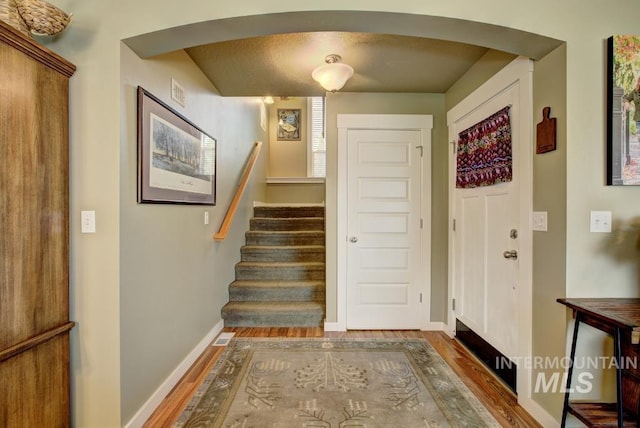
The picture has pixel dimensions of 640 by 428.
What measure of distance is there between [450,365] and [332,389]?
3.20ft

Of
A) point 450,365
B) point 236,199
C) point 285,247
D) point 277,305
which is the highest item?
point 236,199

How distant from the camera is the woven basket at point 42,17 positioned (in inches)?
48.4

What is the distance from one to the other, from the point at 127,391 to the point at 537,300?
2.29m

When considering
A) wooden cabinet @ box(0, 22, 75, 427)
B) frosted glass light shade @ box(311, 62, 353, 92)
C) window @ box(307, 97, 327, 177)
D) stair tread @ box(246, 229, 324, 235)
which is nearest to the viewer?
wooden cabinet @ box(0, 22, 75, 427)

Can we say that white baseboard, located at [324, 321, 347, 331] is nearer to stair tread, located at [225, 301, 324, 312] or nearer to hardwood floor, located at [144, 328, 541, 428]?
hardwood floor, located at [144, 328, 541, 428]

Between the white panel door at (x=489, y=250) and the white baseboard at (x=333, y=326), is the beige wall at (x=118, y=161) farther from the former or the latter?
the white baseboard at (x=333, y=326)

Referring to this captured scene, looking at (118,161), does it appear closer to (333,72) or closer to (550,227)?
(333,72)

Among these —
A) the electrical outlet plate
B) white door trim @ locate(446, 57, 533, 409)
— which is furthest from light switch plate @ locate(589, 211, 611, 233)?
→ the electrical outlet plate

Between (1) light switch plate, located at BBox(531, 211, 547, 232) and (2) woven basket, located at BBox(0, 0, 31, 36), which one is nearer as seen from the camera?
(2) woven basket, located at BBox(0, 0, 31, 36)

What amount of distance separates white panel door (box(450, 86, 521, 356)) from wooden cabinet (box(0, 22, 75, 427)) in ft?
8.11

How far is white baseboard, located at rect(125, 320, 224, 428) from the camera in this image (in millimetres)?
1642

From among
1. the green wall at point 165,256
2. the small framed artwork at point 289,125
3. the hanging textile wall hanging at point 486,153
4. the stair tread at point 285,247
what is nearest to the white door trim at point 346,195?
the hanging textile wall hanging at point 486,153

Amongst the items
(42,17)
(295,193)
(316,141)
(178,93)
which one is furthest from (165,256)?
(316,141)

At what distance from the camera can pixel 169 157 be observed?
6.32ft
